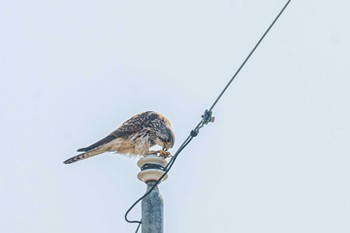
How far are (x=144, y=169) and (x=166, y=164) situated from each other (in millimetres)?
152

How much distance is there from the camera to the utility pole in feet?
13.6

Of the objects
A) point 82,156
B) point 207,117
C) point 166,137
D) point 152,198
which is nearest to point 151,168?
point 152,198

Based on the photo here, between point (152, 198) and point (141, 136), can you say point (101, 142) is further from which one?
point (152, 198)

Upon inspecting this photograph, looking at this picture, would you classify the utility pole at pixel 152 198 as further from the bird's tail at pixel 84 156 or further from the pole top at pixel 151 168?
the bird's tail at pixel 84 156

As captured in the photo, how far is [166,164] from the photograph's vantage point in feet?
14.9

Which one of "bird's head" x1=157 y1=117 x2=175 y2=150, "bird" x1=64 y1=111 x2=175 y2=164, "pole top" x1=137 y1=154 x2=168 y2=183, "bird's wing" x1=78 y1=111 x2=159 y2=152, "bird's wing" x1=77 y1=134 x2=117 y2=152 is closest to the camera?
"pole top" x1=137 y1=154 x2=168 y2=183

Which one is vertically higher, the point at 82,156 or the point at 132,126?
the point at 132,126

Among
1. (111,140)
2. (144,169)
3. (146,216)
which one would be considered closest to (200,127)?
(144,169)

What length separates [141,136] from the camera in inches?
330

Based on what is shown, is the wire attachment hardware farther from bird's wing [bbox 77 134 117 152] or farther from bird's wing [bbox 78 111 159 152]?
bird's wing [bbox 78 111 159 152]

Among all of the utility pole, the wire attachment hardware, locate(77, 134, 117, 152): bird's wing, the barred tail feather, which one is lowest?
the utility pole

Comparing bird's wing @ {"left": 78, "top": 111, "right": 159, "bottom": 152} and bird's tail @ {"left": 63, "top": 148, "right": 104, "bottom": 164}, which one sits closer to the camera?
bird's tail @ {"left": 63, "top": 148, "right": 104, "bottom": 164}

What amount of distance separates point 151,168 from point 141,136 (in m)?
3.90

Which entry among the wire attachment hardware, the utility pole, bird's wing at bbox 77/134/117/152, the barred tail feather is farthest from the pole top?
bird's wing at bbox 77/134/117/152
